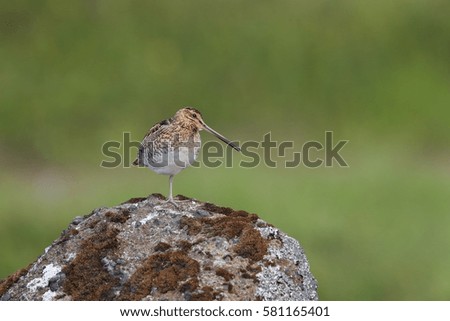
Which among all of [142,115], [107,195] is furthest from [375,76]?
[107,195]

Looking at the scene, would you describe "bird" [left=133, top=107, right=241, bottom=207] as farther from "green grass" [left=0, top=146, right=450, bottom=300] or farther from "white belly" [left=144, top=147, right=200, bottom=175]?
"green grass" [left=0, top=146, right=450, bottom=300]

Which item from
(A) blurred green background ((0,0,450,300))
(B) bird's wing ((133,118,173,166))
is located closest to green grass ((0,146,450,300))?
(A) blurred green background ((0,0,450,300))

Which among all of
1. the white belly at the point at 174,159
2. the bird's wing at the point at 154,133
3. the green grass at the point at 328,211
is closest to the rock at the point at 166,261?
the white belly at the point at 174,159

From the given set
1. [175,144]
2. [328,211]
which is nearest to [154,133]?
[175,144]

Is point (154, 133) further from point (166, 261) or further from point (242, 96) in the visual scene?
point (242, 96)

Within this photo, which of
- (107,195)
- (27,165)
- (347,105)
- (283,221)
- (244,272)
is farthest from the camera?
(347,105)

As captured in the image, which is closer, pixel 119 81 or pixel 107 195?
pixel 107 195

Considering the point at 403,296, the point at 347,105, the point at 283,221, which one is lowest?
the point at 403,296

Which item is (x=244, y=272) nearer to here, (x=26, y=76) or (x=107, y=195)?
(x=107, y=195)
